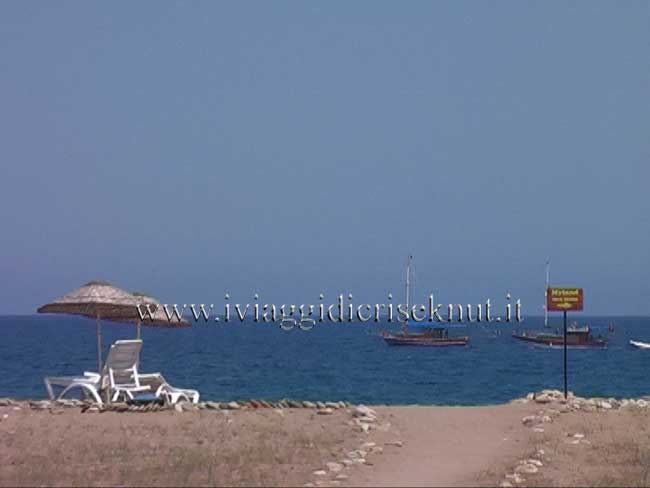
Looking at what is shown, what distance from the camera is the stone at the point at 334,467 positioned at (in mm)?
13274

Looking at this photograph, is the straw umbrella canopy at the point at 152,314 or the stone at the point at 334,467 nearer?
the stone at the point at 334,467

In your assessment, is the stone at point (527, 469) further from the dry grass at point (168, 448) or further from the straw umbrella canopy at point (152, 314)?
the straw umbrella canopy at point (152, 314)

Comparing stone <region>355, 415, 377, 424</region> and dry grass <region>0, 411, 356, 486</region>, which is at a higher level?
dry grass <region>0, 411, 356, 486</region>

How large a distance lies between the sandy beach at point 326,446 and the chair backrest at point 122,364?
4.38ft

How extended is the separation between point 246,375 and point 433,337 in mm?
40704

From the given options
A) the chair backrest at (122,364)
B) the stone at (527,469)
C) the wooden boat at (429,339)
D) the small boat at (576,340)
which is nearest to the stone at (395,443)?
the stone at (527,469)

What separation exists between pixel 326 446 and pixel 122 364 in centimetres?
690

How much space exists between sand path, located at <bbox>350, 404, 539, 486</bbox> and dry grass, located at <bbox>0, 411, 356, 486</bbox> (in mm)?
814

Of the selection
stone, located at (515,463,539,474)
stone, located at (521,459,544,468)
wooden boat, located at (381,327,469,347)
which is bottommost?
wooden boat, located at (381,327,469,347)

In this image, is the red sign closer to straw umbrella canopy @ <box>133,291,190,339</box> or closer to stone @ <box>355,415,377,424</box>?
stone @ <box>355,415,377,424</box>

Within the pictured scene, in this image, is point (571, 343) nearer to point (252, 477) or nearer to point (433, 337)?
point (433, 337)

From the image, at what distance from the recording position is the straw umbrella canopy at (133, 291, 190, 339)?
22.8 meters

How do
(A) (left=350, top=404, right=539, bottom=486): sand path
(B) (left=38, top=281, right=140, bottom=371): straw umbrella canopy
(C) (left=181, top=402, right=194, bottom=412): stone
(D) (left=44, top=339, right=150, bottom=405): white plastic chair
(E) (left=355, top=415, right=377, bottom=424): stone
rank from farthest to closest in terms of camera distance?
(B) (left=38, top=281, right=140, bottom=371): straw umbrella canopy → (D) (left=44, top=339, right=150, bottom=405): white plastic chair → (C) (left=181, top=402, right=194, bottom=412): stone → (E) (left=355, top=415, right=377, bottom=424): stone → (A) (left=350, top=404, right=539, bottom=486): sand path

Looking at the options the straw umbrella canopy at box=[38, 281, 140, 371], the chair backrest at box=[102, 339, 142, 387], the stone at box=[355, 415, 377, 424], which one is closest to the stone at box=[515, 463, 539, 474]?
the stone at box=[355, 415, 377, 424]
